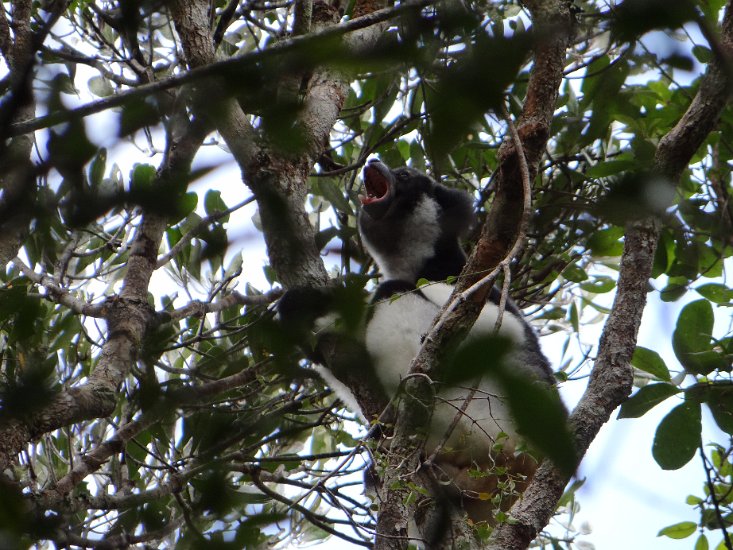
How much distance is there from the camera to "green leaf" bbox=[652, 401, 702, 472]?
295cm

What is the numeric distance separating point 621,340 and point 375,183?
2484 millimetres

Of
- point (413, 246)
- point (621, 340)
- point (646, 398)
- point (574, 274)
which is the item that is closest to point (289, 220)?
point (621, 340)

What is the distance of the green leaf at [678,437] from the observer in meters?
2.95

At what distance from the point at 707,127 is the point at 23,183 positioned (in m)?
2.19

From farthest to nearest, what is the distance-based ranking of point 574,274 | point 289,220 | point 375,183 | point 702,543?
1. point 375,183
2. point 574,274
3. point 702,543
4. point 289,220

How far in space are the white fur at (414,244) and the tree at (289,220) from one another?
51 centimetres

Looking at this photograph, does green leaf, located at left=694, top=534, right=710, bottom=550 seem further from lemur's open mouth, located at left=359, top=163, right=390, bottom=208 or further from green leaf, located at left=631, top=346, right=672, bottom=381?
lemur's open mouth, located at left=359, top=163, right=390, bottom=208

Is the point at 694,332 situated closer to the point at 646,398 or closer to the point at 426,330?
the point at 646,398

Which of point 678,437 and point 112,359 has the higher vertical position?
point 112,359

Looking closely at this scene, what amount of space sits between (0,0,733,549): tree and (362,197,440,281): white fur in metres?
0.51

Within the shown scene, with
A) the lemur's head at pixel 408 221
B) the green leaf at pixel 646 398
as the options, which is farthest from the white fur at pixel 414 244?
the green leaf at pixel 646 398

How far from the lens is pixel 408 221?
187 inches

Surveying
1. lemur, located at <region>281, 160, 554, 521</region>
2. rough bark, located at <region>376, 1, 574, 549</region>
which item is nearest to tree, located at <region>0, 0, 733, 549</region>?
rough bark, located at <region>376, 1, 574, 549</region>

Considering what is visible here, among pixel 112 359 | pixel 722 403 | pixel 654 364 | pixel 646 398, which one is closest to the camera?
pixel 112 359
